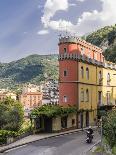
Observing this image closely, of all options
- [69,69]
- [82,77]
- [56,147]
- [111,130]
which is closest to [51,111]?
[69,69]

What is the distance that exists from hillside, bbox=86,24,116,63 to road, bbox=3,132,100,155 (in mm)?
58158

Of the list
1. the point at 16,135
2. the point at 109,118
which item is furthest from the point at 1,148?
the point at 109,118

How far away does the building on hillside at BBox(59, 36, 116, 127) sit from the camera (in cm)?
6097

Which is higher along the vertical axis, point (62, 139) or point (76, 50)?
point (76, 50)

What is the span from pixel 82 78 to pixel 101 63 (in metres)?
8.98

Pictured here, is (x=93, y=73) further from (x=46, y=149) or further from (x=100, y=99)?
(x=46, y=149)

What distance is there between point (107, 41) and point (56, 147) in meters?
87.8

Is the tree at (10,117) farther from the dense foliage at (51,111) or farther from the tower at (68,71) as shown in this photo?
the dense foliage at (51,111)

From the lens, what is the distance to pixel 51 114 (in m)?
54.2

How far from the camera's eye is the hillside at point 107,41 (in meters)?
106

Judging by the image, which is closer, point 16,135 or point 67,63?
point 16,135

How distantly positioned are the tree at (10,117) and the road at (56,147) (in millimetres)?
27390

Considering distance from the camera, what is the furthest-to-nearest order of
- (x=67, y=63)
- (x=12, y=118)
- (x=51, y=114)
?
(x=12, y=118), (x=67, y=63), (x=51, y=114)

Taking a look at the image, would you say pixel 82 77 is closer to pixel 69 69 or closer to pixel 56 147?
pixel 69 69
